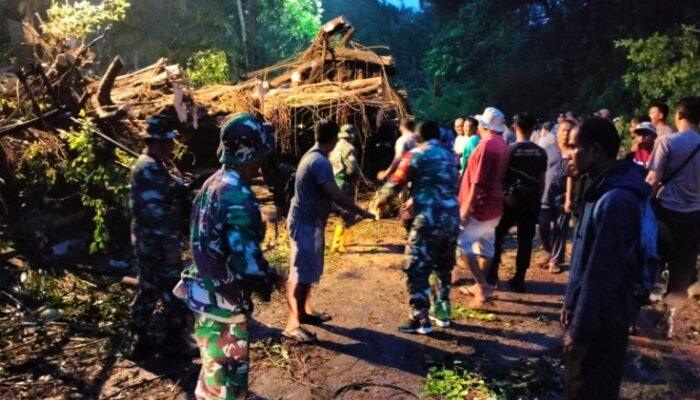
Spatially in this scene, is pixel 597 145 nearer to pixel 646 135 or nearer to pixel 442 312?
pixel 442 312

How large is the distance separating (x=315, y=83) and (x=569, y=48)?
635 inches

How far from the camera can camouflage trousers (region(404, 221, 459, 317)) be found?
185 inches

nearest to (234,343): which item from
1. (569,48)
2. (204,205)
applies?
(204,205)

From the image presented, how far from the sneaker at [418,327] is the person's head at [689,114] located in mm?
3101

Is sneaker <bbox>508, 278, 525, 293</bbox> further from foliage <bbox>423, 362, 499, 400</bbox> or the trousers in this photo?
foliage <bbox>423, 362, 499, 400</bbox>

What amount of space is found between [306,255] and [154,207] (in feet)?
4.56

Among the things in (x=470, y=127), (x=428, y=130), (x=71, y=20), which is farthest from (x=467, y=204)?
(x=71, y=20)

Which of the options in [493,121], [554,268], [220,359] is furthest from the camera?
[554,268]

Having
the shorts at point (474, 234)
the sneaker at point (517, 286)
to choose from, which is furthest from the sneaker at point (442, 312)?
the sneaker at point (517, 286)

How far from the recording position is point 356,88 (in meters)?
10.4

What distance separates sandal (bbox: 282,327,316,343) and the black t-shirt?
286cm

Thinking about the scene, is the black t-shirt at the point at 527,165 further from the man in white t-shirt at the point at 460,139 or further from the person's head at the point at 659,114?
the man in white t-shirt at the point at 460,139

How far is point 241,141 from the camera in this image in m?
2.76

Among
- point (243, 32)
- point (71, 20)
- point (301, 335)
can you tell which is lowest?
point (301, 335)
